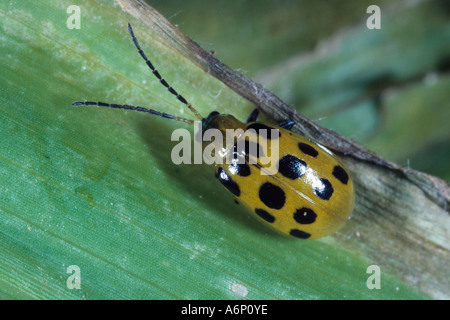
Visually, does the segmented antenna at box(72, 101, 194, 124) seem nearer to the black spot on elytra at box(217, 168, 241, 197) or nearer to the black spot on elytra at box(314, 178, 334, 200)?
the black spot on elytra at box(217, 168, 241, 197)

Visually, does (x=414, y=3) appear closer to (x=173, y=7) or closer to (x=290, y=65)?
(x=290, y=65)

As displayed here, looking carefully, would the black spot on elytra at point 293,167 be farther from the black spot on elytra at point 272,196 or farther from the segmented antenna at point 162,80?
the segmented antenna at point 162,80

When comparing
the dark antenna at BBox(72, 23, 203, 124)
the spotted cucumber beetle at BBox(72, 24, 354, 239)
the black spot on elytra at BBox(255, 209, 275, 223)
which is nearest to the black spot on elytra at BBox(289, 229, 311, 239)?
the spotted cucumber beetle at BBox(72, 24, 354, 239)

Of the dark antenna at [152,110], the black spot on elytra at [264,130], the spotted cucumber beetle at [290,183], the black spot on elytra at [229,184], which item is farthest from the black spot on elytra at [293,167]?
the dark antenna at [152,110]

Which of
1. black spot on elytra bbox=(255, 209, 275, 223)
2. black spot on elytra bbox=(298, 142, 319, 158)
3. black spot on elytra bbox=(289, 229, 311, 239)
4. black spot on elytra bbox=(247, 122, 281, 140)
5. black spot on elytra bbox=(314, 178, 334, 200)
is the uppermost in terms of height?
black spot on elytra bbox=(247, 122, 281, 140)

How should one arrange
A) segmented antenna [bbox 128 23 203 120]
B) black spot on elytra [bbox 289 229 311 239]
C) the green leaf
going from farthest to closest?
black spot on elytra [bbox 289 229 311 239]
segmented antenna [bbox 128 23 203 120]
the green leaf

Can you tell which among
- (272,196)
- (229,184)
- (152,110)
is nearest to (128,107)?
(152,110)
